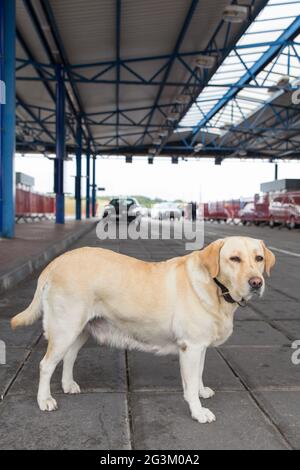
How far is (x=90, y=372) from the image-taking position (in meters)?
3.20

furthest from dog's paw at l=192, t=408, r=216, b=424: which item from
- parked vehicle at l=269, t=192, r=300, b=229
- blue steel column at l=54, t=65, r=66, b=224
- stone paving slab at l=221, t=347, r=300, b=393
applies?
parked vehicle at l=269, t=192, r=300, b=229

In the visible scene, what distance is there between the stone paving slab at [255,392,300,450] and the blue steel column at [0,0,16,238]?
9563 mm

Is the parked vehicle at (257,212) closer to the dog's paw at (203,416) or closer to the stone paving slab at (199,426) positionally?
the stone paving slab at (199,426)

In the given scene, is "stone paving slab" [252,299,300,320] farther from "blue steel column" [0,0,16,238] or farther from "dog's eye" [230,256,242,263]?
"blue steel column" [0,0,16,238]

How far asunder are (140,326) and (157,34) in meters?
15.2

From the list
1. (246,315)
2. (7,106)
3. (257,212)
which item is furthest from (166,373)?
(257,212)

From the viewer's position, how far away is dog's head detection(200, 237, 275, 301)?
8.04ft

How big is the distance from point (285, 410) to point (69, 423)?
46.5 inches

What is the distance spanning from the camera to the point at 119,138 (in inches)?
1547

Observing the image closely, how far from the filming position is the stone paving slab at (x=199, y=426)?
2.21m

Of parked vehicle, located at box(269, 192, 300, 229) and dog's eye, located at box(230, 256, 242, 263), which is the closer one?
dog's eye, located at box(230, 256, 242, 263)

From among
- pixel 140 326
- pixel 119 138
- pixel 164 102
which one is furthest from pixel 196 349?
pixel 119 138

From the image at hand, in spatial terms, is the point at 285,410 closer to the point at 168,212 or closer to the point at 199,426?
the point at 199,426
